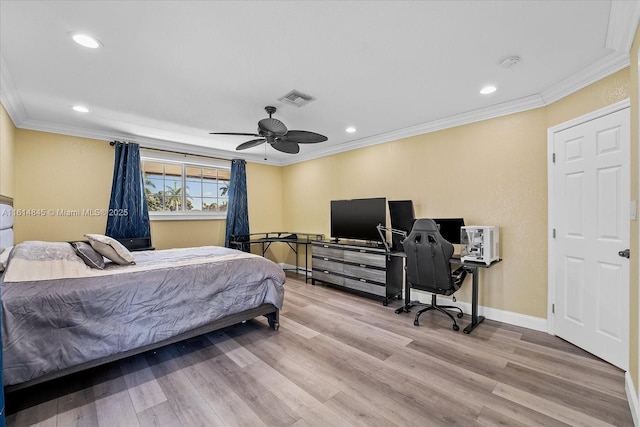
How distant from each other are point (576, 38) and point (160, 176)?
5.41m

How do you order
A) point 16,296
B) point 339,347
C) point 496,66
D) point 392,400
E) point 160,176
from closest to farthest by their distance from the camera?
point 16,296 < point 392,400 < point 496,66 < point 339,347 < point 160,176

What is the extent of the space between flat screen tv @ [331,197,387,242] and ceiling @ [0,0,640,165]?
131 cm

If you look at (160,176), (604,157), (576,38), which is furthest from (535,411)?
(160,176)

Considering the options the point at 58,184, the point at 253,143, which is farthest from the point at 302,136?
the point at 58,184

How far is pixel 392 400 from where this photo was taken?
1.90 m

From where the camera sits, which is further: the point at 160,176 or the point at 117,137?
the point at 160,176

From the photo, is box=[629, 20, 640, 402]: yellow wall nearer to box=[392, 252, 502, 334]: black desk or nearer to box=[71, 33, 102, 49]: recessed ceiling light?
box=[392, 252, 502, 334]: black desk

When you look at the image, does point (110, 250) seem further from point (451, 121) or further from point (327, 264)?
point (451, 121)

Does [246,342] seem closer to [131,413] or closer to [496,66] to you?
[131,413]

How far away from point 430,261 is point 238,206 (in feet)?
12.5

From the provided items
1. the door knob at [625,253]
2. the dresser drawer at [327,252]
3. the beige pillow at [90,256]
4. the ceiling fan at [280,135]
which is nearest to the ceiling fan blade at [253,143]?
the ceiling fan at [280,135]

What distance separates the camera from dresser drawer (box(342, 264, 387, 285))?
390cm

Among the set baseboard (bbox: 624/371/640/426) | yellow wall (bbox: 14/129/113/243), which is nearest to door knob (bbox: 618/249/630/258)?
baseboard (bbox: 624/371/640/426)

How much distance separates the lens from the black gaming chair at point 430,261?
9.60 feet
